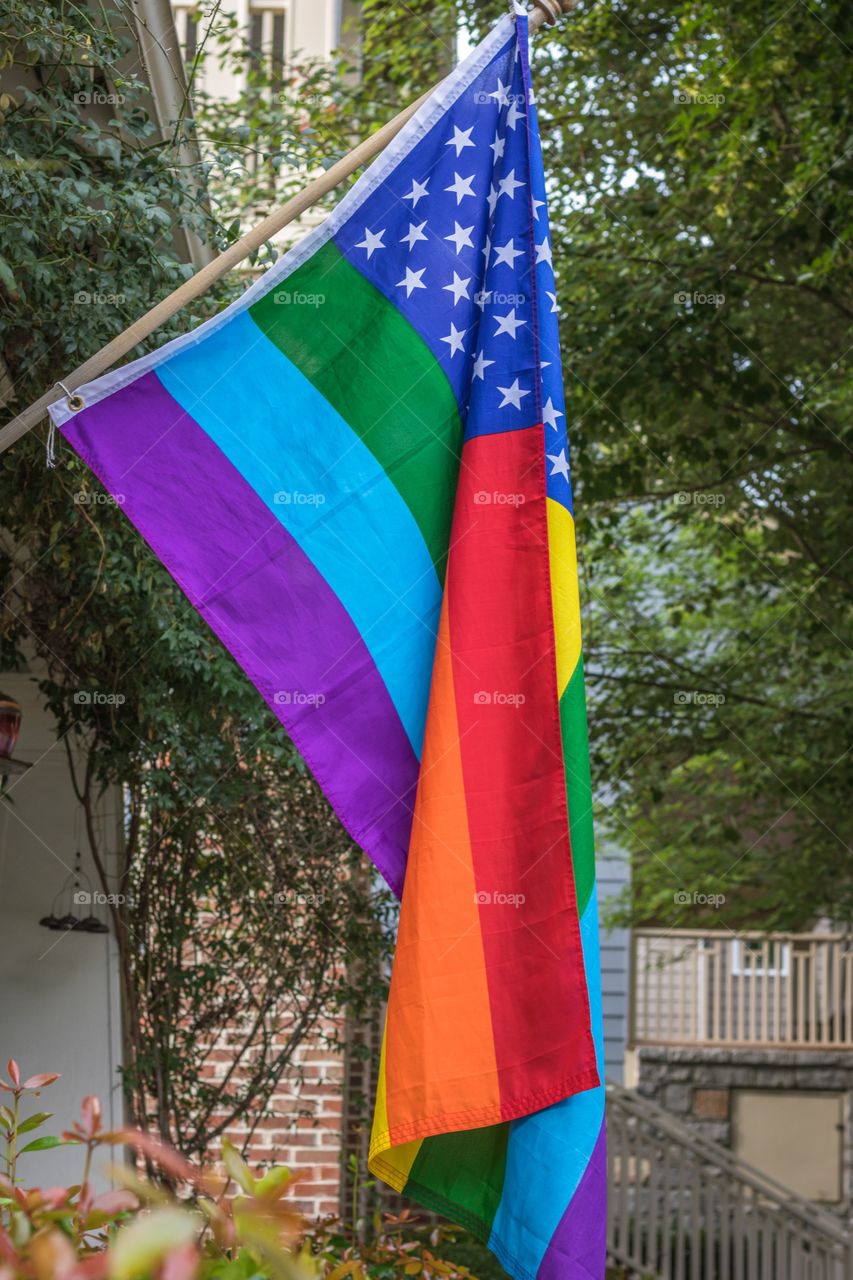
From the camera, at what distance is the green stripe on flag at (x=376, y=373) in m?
2.99

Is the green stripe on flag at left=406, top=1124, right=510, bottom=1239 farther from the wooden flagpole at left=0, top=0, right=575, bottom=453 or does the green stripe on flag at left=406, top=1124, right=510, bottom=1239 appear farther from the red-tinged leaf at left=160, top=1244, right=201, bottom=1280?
the red-tinged leaf at left=160, top=1244, right=201, bottom=1280

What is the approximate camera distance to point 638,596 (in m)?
10.8

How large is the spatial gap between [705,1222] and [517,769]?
898 cm

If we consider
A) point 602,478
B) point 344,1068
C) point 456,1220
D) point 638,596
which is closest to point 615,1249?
point 344,1068

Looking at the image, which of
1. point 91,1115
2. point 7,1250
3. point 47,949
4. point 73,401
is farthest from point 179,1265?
point 47,949

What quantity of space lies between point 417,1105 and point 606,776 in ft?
18.2

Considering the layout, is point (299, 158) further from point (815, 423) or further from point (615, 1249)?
point (615, 1249)

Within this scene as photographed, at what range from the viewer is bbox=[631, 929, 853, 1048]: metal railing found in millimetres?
13812

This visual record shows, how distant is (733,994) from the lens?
1422cm

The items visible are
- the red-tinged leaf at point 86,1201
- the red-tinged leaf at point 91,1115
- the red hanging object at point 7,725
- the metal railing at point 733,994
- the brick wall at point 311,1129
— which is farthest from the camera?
the metal railing at point 733,994

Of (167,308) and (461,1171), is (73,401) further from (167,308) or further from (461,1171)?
(461,1171)

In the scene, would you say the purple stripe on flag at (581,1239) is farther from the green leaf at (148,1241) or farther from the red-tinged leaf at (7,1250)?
the green leaf at (148,1241)

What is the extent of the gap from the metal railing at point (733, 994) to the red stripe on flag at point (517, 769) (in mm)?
10995

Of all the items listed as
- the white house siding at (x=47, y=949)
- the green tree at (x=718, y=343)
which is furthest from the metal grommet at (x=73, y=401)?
the green tree at (x=718, y=343)
